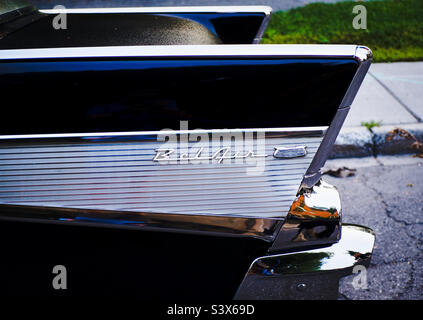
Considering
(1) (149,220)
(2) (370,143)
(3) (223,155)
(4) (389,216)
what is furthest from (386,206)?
(1) (149,220)

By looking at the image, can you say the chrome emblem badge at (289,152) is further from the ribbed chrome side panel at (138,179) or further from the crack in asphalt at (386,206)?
the crack in asphalt at (386,206)

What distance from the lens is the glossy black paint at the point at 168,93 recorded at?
1207mm

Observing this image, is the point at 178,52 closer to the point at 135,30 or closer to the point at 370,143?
the point at 135,30

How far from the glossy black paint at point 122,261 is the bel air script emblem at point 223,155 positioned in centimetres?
27

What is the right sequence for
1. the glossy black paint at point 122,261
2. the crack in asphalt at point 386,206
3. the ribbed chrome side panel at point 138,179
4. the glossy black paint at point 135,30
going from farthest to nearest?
the crack in asphalt at point 386,206 < the glossy black paint at point 135,30 < the glossy black paint at point 122,261 < the ribbed chrome side panel at point 138,179

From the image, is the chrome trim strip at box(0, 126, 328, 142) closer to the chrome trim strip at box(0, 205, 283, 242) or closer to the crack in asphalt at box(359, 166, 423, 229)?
the chrome trim strip at box(0, 205, 283, 242)

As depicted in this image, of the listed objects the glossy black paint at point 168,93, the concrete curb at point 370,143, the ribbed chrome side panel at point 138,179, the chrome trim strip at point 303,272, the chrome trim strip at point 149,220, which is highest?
the concrete curb at point 370,143

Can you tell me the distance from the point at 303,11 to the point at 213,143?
551 centimetres

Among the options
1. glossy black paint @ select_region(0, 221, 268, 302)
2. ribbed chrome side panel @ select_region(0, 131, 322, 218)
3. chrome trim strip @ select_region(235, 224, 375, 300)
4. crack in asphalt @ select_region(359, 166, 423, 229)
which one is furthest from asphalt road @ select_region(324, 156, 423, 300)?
ribbed chrome side panel @ select_region(0, 131, 322, 218)

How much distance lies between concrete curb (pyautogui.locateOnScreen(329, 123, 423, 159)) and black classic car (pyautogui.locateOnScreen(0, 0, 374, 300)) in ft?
7.13

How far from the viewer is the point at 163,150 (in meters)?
1.21

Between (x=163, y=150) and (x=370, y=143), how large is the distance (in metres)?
2.67

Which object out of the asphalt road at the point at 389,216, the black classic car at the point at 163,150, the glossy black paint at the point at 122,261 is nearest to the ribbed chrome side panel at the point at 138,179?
the black classic car at the point at 163,150
